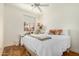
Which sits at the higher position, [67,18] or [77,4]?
[77,4]

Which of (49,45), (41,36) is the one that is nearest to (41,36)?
(41,36)

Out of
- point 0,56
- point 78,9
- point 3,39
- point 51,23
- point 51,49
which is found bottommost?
point 0,56

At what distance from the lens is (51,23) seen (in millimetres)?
1458

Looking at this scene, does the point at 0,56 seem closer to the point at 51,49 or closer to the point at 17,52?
the point at 17,52

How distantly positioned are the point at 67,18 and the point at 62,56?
51 cm

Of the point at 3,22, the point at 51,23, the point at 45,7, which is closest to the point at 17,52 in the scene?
the point at 3,22

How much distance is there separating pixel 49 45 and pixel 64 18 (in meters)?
0.41

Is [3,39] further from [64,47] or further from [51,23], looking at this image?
[64,47]

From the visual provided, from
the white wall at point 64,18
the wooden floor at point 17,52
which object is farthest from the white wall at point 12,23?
the white wall at point 64,18

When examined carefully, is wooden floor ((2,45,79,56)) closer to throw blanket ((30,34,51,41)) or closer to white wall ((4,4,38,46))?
white wall ((4,4,38,46))

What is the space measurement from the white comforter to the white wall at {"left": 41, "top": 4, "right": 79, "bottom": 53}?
4.3 inches

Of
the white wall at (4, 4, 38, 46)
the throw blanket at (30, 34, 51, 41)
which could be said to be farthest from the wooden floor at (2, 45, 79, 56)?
the throw blanket at (30, 34, 51, 41)

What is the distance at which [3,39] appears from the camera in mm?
1438

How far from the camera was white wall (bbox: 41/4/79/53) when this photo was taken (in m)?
1.45
